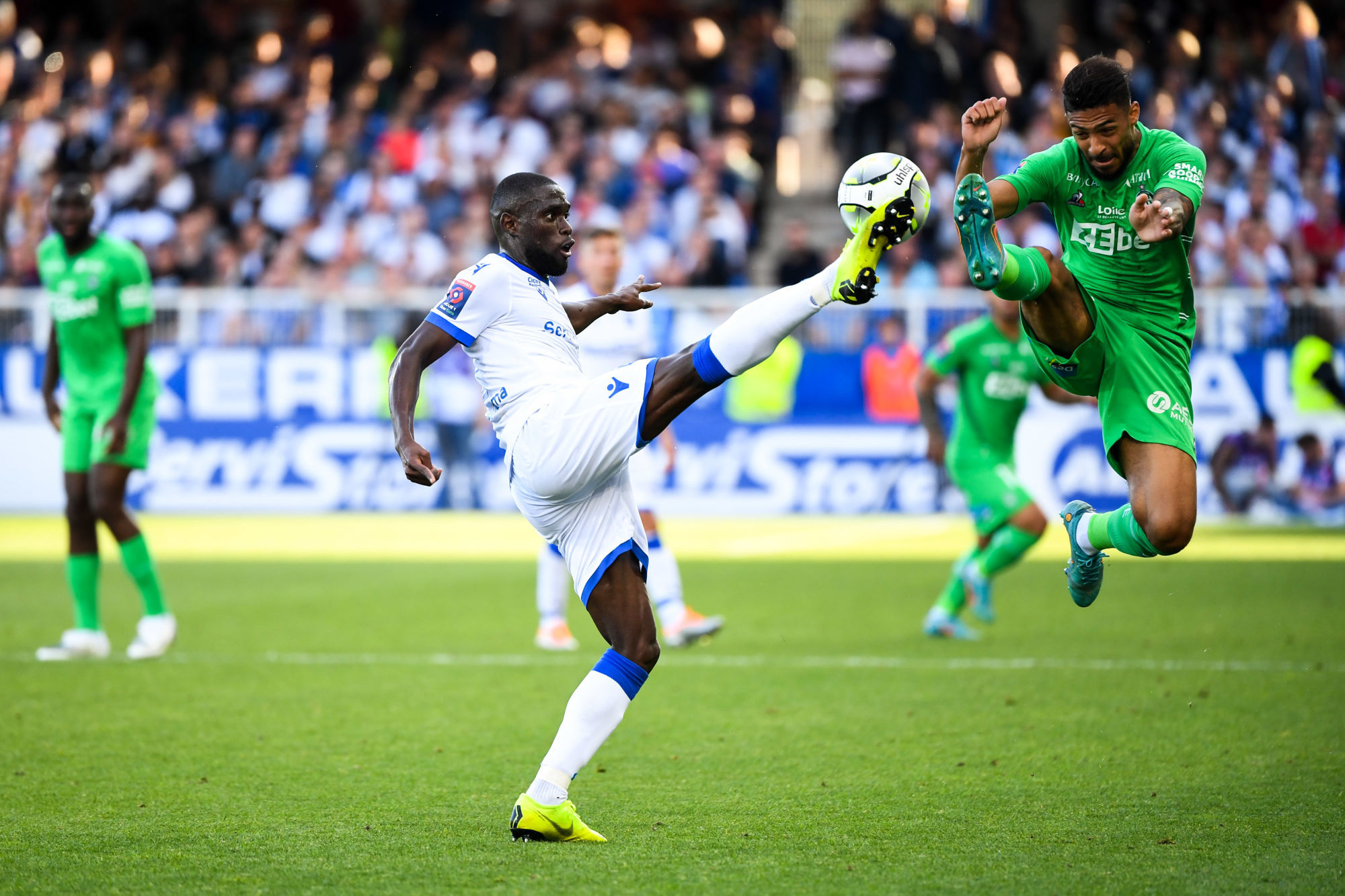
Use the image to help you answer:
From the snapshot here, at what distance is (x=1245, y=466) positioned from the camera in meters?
16.8

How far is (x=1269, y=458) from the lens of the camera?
656 inches

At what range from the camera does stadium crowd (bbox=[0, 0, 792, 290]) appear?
20.2 metres

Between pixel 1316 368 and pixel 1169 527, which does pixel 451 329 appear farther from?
pixel 1316 368

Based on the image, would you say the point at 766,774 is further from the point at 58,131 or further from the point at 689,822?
the point at 58,131

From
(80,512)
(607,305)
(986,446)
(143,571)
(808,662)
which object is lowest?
(808,662)

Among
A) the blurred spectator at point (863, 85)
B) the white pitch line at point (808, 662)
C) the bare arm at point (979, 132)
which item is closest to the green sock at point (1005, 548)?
the white pitch line at point (808, 662)

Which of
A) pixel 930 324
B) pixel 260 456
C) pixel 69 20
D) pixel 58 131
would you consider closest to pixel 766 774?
pixel 930 324

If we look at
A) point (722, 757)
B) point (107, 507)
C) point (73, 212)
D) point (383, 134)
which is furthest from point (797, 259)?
point (722, 757)

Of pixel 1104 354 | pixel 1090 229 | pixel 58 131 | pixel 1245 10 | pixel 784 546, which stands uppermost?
pixel 1245 10

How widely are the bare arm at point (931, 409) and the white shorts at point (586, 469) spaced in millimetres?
5017

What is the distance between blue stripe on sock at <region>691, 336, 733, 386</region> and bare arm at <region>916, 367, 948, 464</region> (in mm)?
5288

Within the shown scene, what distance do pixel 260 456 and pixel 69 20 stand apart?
34.9 feet

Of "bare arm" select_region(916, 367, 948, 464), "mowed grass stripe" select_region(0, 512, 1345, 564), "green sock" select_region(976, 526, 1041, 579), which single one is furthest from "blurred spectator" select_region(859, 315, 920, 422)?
"green sock" select_region(976, 526, 1041, 579)

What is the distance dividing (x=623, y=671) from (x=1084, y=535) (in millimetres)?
2161
